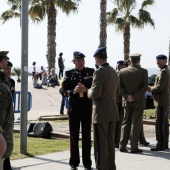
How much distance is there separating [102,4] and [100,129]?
2466 cm

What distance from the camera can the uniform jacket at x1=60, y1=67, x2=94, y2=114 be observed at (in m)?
7.63

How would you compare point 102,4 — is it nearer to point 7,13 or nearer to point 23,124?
point 7,13

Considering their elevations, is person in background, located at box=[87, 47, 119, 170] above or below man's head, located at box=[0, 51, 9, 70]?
below

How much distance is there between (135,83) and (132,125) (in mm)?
875

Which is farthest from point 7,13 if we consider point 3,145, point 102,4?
point 3,145

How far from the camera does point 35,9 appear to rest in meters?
35.0

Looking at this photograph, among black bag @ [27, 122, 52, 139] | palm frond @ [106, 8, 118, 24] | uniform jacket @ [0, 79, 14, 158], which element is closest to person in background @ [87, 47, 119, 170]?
uniform jacket @ [0, 79, 14, 158]

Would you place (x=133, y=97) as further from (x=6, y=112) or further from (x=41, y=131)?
(x=6, y=112)

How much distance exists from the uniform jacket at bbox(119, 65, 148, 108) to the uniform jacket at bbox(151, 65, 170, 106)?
0.50 metres

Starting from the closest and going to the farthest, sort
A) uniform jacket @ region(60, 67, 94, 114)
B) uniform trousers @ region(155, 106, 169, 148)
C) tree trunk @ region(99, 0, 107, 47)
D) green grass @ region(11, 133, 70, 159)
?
uniform jacket @ region(60, 67, 94, 114)
green grass @ region(11, 133, 70, 159)
uniform trousers @ region(155, 106, 169, 148)
tree trunk @ region(99, 0, 107, 47)

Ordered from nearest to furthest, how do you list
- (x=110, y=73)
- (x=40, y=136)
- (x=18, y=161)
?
(x=110, y=73) → (x=18, y=161) → (x=40, y=136)

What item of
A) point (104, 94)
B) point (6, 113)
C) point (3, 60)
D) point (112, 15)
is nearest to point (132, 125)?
point (104, 94)

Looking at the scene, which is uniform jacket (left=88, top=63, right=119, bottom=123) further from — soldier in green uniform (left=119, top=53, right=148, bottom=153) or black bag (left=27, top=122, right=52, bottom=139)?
black bag (left=27, top=122, right=52, bottom=139)

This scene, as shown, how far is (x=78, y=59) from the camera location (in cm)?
767
